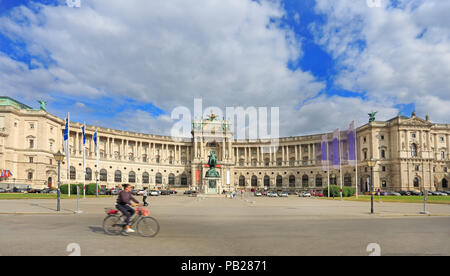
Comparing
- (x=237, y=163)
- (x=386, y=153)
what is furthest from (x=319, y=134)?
(x=237, y=163)

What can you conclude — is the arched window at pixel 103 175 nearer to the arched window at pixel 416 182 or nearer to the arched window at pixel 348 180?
the arched window at pixel 348 180

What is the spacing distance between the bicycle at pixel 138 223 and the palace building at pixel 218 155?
57.2 m

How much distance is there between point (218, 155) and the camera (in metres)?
121

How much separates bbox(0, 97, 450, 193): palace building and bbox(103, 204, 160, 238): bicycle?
188ft

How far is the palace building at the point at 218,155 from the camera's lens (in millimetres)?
80812

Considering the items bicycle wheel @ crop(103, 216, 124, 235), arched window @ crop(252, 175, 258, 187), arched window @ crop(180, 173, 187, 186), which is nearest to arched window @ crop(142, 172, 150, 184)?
arched window @ crop(180, 173, 187, 186)

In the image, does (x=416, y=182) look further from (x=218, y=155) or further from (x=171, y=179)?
(x=171, y=179)

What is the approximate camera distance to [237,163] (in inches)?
4926

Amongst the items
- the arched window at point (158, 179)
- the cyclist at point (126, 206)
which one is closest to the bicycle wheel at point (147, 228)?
the cyclist at point (126, 206)

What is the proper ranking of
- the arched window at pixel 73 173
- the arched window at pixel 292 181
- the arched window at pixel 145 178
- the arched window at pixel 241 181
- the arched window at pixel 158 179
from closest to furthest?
1. the arched window at pixel 73 173
2. the arched window at pixel 145 178
3. the arched window at pixel 158 179
4. the arched window at pixel 292 181
5. the arched window at pixel 241 181

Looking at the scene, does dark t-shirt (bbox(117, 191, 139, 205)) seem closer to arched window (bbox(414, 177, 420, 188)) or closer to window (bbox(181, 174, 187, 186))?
arched window (bbox(414, 177, 420, 188))
